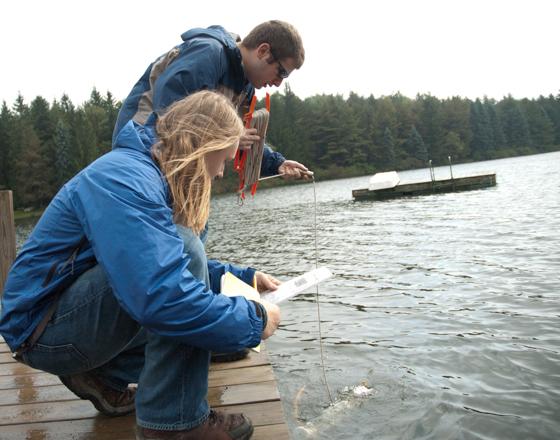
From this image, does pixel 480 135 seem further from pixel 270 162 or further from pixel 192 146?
pixel 192 146

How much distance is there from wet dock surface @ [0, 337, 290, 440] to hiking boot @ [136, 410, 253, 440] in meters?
0.14

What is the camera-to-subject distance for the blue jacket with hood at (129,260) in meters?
1.57

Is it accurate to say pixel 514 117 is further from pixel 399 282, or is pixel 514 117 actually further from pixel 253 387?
pixel 253 387

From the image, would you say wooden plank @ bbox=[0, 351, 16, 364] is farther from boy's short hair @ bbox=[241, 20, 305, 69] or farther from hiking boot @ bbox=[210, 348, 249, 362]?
boy's short hair @ bbox=[241, 20, 305, 69]

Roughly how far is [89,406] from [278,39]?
2.57 m

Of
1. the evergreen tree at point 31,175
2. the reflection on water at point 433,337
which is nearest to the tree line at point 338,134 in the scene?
the evergreen tree at point 31,175

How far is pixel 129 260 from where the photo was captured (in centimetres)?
155

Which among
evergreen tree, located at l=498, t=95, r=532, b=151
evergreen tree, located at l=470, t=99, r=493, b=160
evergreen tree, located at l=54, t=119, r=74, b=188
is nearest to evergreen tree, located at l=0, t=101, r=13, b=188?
evergreen tree, located at l=54, t=119, r=74, b=188

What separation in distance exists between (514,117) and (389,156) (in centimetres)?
3400

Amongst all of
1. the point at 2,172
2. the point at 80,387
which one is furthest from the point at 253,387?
the point at 2,172

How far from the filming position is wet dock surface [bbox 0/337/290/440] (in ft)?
7.86

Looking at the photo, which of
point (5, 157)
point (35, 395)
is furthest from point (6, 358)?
point (5, 157)

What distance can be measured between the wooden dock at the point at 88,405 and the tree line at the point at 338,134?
64.2 metres

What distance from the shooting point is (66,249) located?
1838 mm
